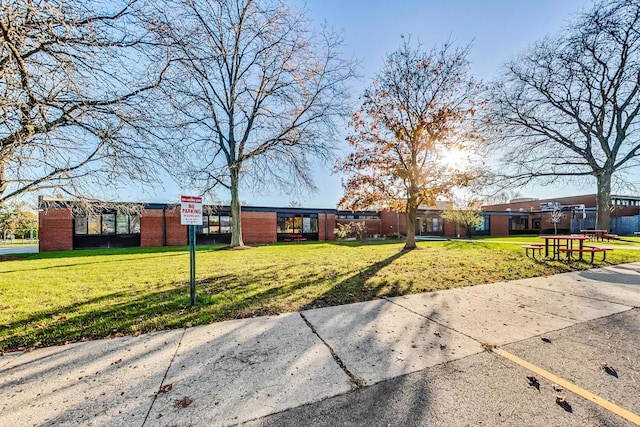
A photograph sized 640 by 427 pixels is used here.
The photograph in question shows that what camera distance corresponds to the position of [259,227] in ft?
81.7

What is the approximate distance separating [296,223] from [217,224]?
730cm

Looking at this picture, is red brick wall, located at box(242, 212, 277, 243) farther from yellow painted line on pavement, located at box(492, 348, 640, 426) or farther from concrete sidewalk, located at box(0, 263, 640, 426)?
yellow painted line on pavement, located at box(492, 348, 640, 426)

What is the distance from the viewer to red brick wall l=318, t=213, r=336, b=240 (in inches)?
1085

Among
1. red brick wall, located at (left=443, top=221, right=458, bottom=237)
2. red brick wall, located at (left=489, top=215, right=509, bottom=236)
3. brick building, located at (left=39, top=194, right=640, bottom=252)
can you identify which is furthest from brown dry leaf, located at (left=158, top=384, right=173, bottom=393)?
red brick wall, located at (left=489, top=215, right=509, bottom=236)

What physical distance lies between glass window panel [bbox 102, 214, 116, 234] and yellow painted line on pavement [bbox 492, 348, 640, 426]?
25.2 metres

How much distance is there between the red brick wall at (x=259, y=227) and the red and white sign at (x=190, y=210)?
20.1m

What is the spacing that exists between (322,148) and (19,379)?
48.9 feet

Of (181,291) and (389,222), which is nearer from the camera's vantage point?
(181,291)

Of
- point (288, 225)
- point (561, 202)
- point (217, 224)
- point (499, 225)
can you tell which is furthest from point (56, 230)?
point (561, 202)

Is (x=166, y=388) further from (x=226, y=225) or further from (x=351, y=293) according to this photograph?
(x=226, y=225)

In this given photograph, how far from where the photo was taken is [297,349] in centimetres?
328

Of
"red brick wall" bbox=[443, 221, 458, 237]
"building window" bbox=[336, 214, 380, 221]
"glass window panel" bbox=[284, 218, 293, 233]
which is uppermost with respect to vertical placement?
"building window" bbox=[336, 214, 380, 221]

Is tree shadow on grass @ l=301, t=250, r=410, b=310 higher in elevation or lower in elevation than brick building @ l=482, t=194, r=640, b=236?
lower

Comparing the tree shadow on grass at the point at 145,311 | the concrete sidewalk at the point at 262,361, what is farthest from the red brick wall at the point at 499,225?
the tree shadow on grass at the point at 145,311
